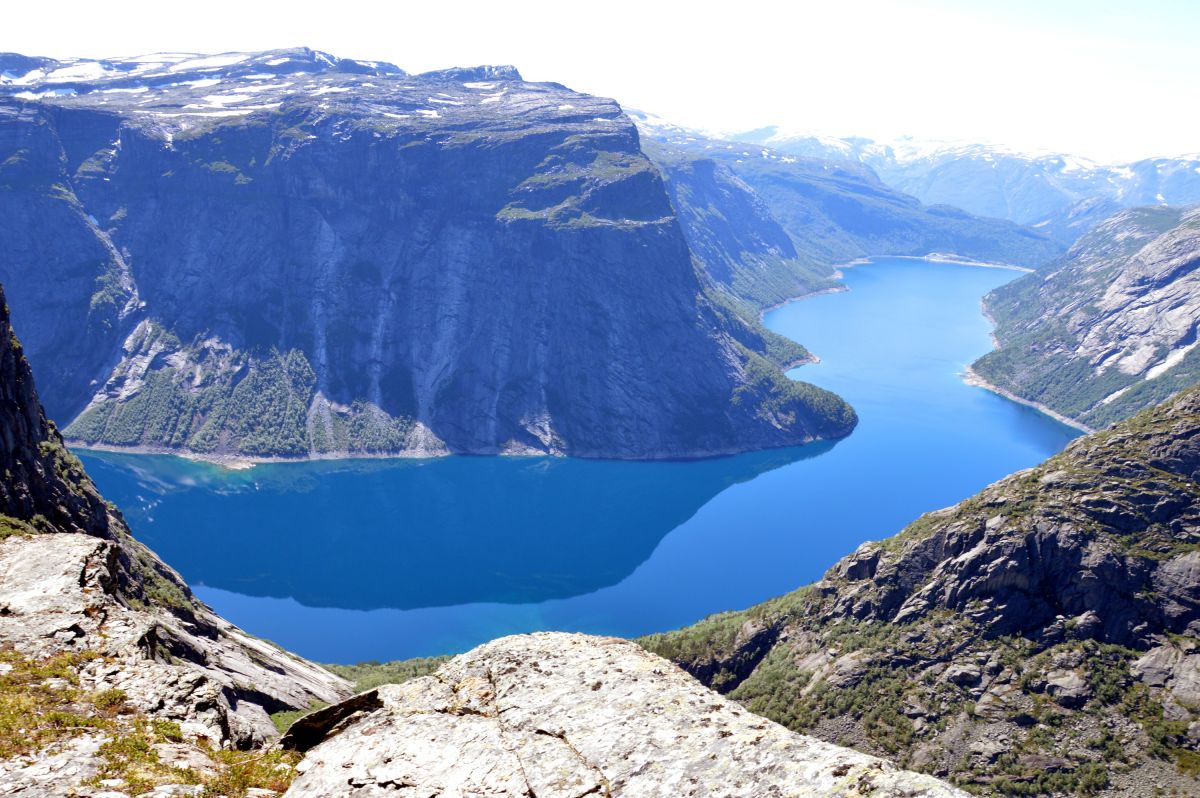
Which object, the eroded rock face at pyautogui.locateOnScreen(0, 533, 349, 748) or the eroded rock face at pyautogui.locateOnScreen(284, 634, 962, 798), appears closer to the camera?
the eroded rock face at pyautogui.locateOnScreen(284, 634, 962, 798)

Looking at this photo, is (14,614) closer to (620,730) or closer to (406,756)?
(406,756)

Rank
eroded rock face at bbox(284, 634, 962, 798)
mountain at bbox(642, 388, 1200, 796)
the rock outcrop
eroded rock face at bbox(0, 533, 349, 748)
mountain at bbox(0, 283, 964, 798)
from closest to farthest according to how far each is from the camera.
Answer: mountain at bbox(0, 283, 964, 798) < eroded rock face at bbox(284, 634, 962, 798) < the rock outcrop < eroded rock face at bbox(0, 533, 349, 748) < mountain at bbox(642, 388, 1200, 796)

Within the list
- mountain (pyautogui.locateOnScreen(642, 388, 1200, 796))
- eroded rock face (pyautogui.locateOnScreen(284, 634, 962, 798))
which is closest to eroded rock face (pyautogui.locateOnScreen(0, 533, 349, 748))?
eroded rock face (pyautogui.locateOnScreen(284, 634, 962, 798))

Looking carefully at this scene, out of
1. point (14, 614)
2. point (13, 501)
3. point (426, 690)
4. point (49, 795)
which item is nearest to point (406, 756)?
point (426, 690)

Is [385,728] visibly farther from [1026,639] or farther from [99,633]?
[1026,639]

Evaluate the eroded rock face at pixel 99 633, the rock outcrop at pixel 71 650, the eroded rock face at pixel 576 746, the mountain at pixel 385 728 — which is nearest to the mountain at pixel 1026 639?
the mountain at pixel 385 728

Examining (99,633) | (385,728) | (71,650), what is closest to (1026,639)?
(385,728)

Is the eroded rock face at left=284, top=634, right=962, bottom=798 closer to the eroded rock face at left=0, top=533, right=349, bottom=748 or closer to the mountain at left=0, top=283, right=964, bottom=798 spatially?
the mountain at left=0, top=283, right=964, bottom=798

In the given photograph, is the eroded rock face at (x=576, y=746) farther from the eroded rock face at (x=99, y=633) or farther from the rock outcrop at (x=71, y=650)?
the rock outcrop at (x=71, y=650)
